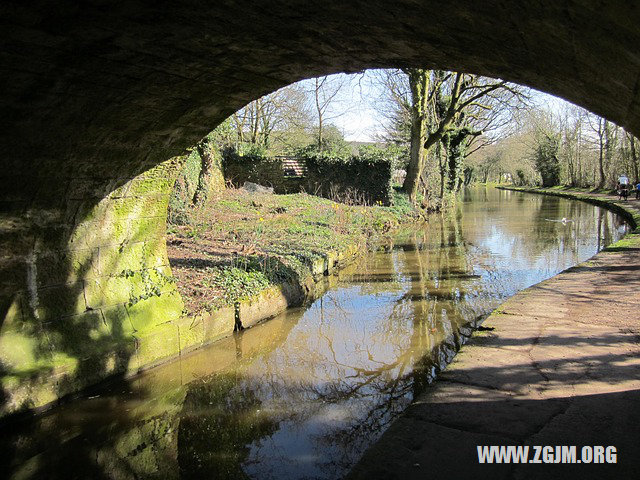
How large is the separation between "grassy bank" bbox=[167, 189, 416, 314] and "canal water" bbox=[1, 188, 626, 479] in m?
0.64

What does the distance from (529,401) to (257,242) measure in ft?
22.2

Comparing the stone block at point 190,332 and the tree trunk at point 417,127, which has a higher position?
the tree trunk at point 417,127

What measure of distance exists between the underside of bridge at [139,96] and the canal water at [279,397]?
522 mm

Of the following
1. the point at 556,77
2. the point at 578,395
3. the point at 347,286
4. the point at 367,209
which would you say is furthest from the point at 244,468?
the point at 367,209

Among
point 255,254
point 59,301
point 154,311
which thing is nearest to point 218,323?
point 154,311

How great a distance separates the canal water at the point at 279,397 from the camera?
11.9ft

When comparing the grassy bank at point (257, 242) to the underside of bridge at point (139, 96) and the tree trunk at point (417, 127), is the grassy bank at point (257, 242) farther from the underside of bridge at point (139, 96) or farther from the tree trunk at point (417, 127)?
the tree trunk at point (417, 127)

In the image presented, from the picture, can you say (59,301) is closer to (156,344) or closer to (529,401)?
(156,344)

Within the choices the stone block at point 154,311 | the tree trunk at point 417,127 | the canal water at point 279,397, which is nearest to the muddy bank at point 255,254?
the stone block at point 154,311

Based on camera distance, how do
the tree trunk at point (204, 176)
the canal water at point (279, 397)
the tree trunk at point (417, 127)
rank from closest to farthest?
the canal water at point (279, 397)
the tree trunk at point (204, 176)
the tree trunk at point (417, 127)

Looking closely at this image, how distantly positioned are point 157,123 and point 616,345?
468 centimetres

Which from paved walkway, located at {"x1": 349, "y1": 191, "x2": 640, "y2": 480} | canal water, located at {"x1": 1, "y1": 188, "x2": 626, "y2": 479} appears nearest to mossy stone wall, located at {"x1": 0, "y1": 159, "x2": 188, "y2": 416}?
canal water, located at {"x1": 1, "y1": 188, "x2": 626, "y2": 479}

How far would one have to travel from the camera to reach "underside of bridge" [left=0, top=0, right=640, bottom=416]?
2.28 m

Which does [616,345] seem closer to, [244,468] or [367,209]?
[244,468]
